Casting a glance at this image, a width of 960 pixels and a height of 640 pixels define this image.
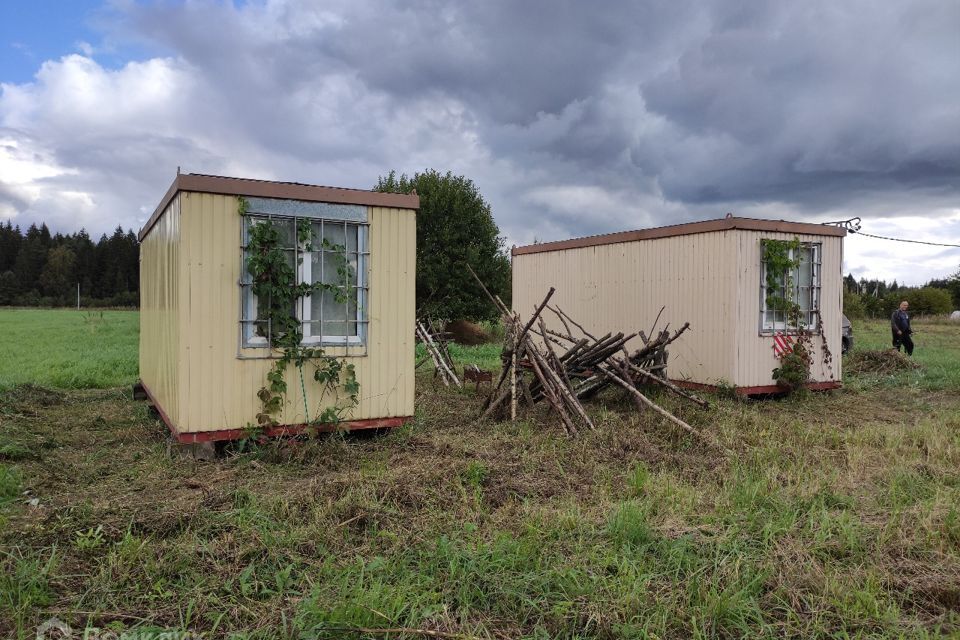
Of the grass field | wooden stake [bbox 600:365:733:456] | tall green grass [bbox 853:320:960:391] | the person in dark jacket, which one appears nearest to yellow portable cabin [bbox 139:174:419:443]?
the grass field

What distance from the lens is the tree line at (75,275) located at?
67438 millimetres

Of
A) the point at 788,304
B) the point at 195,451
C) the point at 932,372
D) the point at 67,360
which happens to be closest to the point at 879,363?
the point at 932,372

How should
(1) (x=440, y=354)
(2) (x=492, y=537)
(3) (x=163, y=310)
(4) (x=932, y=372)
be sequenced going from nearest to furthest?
1. (2) (x=492, y=537)
2. (3) (x=163, y=310)
3. (1) (x=440, y=354)
4. (4) (x=932, y=372)

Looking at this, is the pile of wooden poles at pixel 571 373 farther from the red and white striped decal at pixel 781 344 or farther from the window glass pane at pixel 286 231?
the window glass pane at pixel 286 231

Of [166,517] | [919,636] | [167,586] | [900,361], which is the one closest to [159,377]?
[166,517]

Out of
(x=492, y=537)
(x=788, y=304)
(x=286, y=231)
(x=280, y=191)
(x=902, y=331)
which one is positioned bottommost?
(x=492, y=537)

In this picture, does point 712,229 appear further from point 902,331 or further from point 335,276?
point 902,331

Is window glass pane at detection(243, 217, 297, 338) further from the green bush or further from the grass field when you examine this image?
the green bush

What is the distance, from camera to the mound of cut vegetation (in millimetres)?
14680

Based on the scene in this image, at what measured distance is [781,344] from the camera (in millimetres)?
11047

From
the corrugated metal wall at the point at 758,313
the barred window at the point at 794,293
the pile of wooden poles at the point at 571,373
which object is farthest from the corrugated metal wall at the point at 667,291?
the pile of wooden poles at the point at 571,373

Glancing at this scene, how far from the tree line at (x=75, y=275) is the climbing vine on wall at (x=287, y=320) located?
6563 centimetres

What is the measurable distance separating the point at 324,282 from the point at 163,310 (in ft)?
7.36

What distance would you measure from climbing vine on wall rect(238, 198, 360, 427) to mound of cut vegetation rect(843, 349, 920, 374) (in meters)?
12.4
